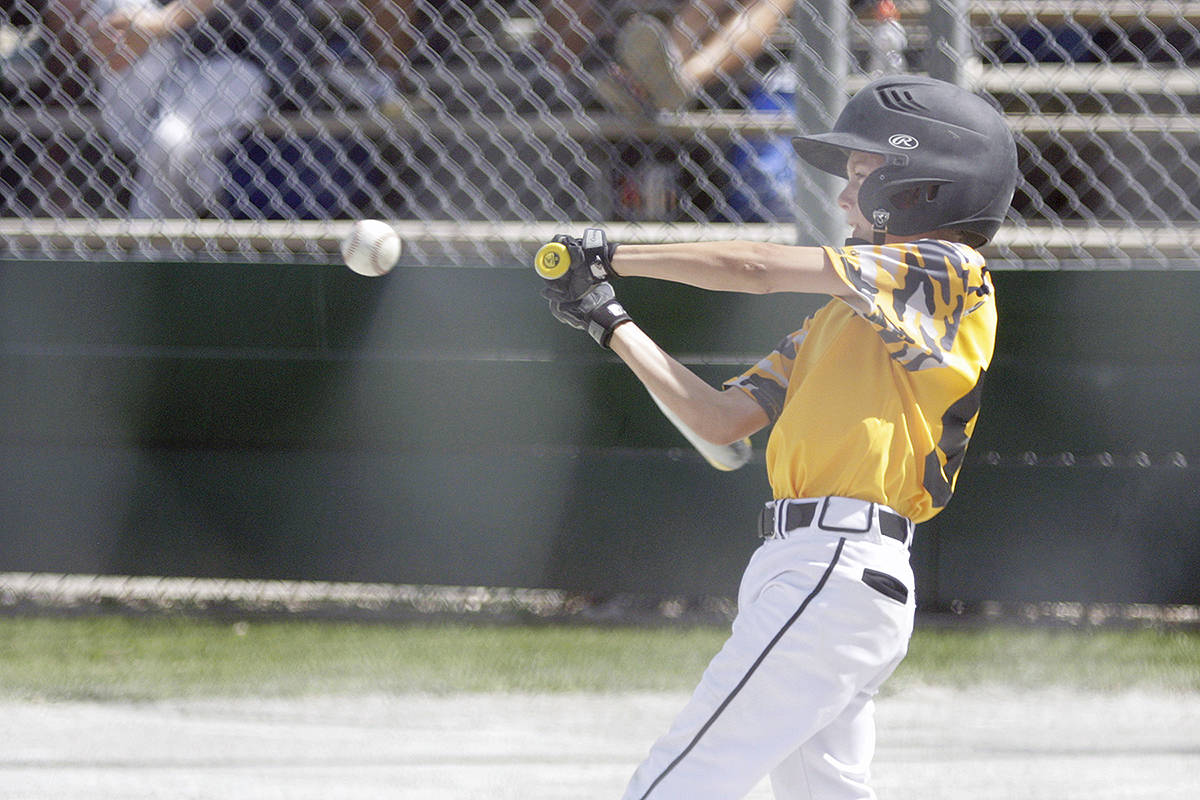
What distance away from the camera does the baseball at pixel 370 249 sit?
6.84 feet

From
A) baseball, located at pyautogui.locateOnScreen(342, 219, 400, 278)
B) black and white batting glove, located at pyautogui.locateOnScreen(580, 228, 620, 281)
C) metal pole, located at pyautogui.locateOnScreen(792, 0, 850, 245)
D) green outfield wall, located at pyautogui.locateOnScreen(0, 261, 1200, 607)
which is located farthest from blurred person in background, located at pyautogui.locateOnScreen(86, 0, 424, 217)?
black and white batting glove, located at pyautogui.locateOnScreen(580, 228, 620, 281)

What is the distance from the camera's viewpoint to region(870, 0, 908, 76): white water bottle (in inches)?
146

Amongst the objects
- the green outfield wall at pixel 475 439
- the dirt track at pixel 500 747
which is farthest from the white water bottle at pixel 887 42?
the dirt track at pixel 500 747

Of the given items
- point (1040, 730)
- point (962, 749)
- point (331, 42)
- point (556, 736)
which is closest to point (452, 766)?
point (556, 736)

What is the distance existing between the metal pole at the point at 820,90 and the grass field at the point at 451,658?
1.18 metres

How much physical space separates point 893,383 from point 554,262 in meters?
0.53

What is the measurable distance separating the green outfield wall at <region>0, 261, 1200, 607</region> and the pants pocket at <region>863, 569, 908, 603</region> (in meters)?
1.85

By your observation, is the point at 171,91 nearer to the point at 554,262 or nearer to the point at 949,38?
the point at 949,38

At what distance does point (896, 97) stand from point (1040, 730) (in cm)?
174

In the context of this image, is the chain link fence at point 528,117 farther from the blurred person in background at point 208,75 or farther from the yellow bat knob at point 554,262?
the yellow bat knob at point 554,262

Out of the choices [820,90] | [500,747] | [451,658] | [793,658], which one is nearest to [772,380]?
[793,658]

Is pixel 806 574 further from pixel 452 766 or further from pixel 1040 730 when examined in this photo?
pixel 1040 730

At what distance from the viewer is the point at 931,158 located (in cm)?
199

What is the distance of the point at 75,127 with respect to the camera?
4.12m
